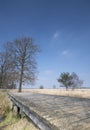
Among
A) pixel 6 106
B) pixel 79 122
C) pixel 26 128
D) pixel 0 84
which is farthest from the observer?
pixel 0 84

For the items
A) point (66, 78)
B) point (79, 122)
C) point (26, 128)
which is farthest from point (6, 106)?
point (66, 78)

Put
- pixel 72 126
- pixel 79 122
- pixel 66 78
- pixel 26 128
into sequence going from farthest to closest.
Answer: pixel 66 78 < pixel 26 128 < pixel 79 122 < pixel 72 126

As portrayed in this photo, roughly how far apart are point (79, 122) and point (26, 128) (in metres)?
4.08

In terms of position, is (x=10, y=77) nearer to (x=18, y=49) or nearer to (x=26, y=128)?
(x=18, y=49)

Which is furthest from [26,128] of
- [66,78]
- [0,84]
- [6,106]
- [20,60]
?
[66,78]

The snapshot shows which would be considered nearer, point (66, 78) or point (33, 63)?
point (33, 63)

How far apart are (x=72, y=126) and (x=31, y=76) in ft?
76.9

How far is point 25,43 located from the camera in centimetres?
2567

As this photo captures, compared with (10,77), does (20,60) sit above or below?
above

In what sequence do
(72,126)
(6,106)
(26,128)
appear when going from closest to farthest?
1. (72,126)
2. (26,128)
3. (6,106)

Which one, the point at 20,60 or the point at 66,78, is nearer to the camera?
the point at 20,60

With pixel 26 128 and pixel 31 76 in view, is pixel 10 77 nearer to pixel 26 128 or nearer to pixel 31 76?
pixel 31 76

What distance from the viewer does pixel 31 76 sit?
2536cm

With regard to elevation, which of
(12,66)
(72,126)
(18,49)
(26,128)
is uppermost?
(18,49)
